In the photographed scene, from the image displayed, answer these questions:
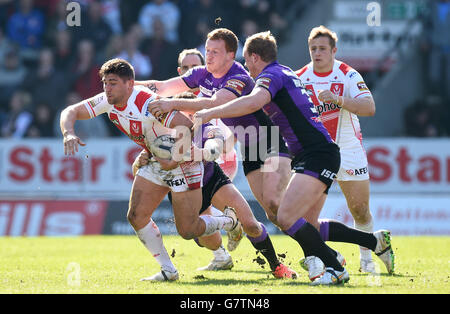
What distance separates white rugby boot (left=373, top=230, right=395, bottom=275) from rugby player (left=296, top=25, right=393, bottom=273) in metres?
0.55

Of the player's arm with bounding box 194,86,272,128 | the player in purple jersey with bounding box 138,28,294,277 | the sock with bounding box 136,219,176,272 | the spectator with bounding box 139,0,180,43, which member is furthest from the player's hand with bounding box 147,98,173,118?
the spectator with bounding box 139,0,180,43

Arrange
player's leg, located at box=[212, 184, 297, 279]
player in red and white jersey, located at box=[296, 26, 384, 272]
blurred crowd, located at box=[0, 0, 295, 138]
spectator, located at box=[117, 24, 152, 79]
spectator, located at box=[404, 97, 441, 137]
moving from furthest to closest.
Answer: spectator, located at box=[404, 97, 441, 137] → blurred crowd, located at box=[0, 0, 295, 138] → spectator, located at box=[117, 24, 152, 79] → player in red and white jersey, located at box=[296, 26, 384, 272] → player's leg, located at box=[212, 184, 297, 279]

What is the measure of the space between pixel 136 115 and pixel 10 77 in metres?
11.8

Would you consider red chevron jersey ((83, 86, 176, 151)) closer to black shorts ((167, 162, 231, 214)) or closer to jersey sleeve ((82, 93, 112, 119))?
jersey sleeve ((82, 93, 112, 119))

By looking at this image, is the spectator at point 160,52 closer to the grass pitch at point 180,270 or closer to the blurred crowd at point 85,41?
the blurred crowd at point 85,41

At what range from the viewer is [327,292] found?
6.71m

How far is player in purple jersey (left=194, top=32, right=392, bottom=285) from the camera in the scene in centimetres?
730

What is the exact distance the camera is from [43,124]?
1692cm

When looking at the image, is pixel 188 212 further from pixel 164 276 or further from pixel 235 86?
pixel 235 86

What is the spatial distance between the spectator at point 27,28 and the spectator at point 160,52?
280cm

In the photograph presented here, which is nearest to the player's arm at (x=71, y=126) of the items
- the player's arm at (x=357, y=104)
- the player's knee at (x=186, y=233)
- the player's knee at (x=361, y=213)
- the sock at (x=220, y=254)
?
the player's knee at (x=186, y=233)

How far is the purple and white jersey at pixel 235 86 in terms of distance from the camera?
8.40 m

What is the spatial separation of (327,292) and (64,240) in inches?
323

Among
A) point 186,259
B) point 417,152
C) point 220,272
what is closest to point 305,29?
point 417,152
